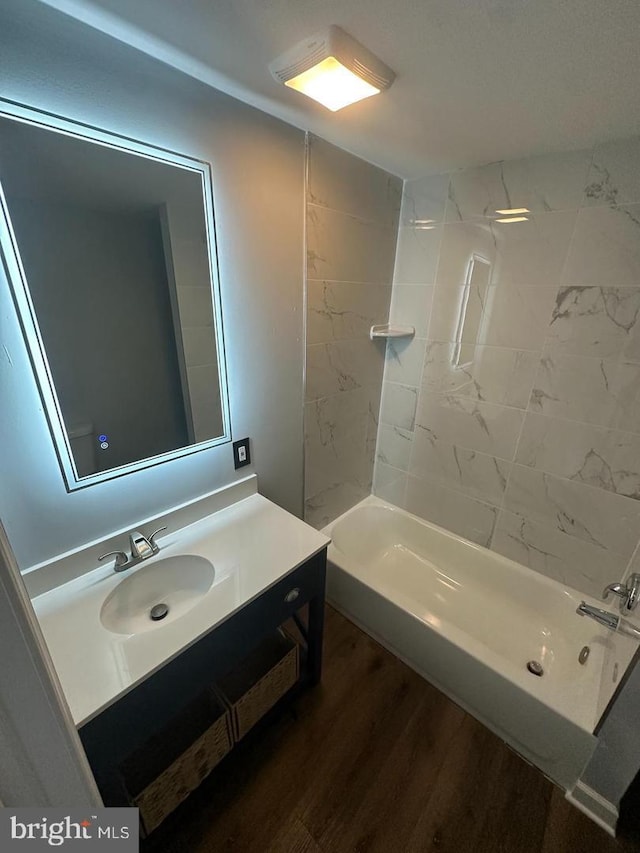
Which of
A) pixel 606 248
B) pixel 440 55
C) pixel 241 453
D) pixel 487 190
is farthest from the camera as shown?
pixel 487 190

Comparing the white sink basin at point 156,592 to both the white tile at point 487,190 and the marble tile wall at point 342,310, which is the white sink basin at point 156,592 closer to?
the marble tile wall at point 342,310

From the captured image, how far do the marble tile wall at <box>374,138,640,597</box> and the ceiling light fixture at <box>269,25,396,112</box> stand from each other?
89 centimetres

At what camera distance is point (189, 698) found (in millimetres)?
949

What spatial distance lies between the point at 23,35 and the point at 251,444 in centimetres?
124

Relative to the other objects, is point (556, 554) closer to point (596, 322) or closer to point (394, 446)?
point (394, 446)

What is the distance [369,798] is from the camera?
1.19m

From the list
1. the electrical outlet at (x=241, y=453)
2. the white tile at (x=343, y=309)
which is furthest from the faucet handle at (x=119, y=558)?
the white tile at (x=343, y=309)

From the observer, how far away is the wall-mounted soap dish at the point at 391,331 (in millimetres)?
1897

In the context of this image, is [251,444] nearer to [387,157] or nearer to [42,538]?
[42,538]

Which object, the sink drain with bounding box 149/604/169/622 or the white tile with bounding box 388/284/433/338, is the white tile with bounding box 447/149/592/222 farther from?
the sink drain with bounding box 149/604/169/622

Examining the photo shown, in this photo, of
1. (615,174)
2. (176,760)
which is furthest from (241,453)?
(615,174)

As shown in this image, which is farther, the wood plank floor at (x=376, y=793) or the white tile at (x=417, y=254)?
the white tile at (x=417, y=254)

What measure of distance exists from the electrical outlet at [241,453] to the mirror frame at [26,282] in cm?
21

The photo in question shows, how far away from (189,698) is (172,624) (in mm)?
211
